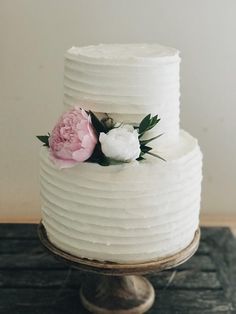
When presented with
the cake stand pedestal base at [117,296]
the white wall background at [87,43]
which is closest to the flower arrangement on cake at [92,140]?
the cake stand pedestal base at [117,296]

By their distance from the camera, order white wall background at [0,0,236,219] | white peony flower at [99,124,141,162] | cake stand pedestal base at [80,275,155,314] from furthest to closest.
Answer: white wall background at [0,0,236,219] < cake stand pedestal base at [80,275,155,314] < white peony flower at [99,124,141,162]

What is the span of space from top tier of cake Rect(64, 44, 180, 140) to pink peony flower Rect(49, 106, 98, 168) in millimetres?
45

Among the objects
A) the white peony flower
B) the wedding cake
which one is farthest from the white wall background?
the white peony flower

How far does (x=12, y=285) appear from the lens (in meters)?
0.97

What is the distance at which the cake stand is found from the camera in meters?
0.81

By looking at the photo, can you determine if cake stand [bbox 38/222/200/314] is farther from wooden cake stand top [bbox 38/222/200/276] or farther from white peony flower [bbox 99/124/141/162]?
white peony flower [bbox 99/124/141/162]

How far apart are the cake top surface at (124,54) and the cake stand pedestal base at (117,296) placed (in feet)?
1.23

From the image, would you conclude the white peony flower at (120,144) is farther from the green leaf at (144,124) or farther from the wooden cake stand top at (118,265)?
the wooden cake stand top at (118,265)

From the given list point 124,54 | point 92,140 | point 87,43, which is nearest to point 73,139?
point 92,140

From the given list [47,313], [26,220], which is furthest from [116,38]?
[47,313]

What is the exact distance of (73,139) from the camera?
2.44 ft

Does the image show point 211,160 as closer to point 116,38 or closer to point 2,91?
point 116,38

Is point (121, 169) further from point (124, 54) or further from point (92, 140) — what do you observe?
point (124, 54)

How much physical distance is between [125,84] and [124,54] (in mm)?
77
